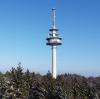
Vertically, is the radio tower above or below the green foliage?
above

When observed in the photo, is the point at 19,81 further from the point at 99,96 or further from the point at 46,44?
the point at 46,44

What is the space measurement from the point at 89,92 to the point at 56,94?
9.11 m

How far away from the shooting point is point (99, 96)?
94.5 meters

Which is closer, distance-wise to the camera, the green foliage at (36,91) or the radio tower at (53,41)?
the green foliage at (36,91)

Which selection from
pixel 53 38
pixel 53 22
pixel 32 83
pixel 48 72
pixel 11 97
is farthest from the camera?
pixel 53 22

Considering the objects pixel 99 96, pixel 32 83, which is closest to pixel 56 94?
pixel 99 96

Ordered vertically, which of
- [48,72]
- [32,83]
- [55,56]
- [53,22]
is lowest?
[32,83]

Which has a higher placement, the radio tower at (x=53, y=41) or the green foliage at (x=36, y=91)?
the radio tower at (x=53, y=41)

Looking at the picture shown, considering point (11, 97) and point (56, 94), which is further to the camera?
point (56, 94)

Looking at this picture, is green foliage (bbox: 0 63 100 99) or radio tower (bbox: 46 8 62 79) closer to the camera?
green foliage (bbox: 0 63 100 99)

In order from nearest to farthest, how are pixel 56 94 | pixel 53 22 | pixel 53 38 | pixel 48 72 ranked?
pixel 56 94 → pixel 48 72 → pixel 53 38 → pixel 53 22

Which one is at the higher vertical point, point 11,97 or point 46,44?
point 46,44

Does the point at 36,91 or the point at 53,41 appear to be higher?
the point at 53,41

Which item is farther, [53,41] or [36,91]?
[53,41]
